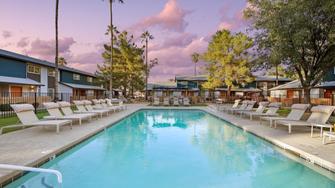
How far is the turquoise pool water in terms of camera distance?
559 centimetres

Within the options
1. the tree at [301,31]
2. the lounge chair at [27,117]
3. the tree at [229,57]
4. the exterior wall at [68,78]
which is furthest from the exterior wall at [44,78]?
the tree at [301,31]

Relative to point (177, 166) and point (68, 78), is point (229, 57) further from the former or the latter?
point (177, 166)

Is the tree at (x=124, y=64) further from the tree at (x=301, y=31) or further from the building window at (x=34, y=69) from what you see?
the tree at (x=301, y=31)

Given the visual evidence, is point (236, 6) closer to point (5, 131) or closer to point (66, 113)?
point (66, 113)

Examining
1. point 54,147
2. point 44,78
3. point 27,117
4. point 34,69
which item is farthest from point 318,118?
point 44,78

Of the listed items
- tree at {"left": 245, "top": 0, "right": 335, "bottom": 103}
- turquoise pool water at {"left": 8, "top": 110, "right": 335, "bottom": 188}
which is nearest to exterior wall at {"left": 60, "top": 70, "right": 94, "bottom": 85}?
tree at {"left": 245, "top": 0, "right": 335, "bottom": 103}

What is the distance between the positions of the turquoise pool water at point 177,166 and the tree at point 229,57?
26.8 meters

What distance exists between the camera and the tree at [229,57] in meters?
35.5

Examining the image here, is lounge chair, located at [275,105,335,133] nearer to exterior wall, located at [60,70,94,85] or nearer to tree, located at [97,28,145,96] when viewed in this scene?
tree, located at [97,28,145,96]

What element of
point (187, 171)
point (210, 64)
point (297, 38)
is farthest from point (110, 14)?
point (187, 171)

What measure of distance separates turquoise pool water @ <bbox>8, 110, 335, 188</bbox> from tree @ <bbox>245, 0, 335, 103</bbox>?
7736 millimetres

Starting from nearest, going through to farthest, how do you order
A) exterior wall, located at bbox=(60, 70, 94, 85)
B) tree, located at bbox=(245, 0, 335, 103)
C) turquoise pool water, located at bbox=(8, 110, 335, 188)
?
turquoise pool water, located at bbox=(8, 110, 335, 188) < tree, located at bbox=(245, 0, 335, 103) < exterior wall, located at bbox=(60, 70, 94, 85)

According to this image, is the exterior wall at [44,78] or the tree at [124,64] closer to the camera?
the exterior wall at [44,78]

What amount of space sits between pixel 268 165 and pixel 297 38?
973 centimetres
